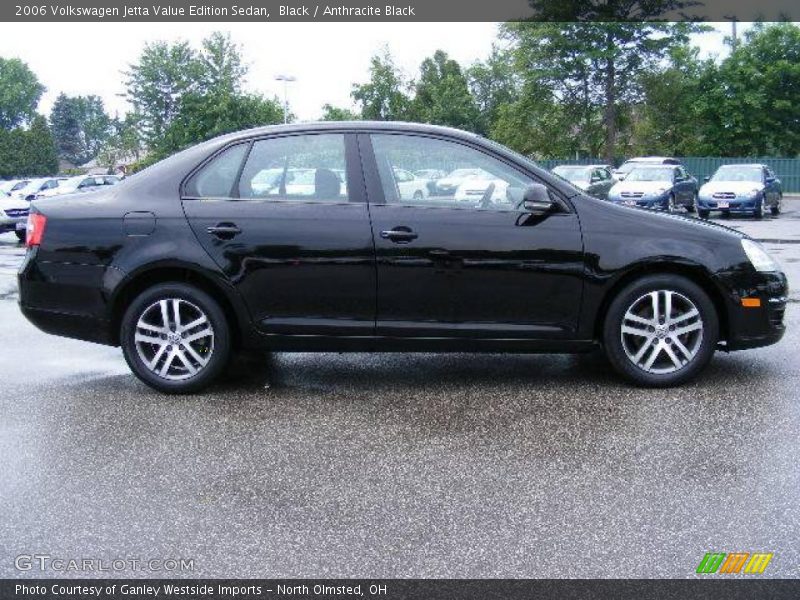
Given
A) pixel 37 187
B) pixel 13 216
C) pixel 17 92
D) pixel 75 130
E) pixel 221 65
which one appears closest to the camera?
pixel 13 216

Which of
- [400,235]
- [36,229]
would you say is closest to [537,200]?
[400,235]

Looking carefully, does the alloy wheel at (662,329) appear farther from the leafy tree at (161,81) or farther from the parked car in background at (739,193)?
the leafy tree at (161,81)

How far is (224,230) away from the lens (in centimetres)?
546

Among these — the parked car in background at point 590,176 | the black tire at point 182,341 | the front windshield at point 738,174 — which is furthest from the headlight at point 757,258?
the parked car in background at point 590,176

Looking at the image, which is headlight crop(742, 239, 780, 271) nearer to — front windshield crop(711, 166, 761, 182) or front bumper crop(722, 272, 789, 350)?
front bumper crop(722, 272, 789, 350)

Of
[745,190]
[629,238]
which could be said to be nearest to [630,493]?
[629,238]

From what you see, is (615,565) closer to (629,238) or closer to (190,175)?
(629,238)

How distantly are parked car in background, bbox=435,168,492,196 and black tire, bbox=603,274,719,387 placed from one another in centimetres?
117

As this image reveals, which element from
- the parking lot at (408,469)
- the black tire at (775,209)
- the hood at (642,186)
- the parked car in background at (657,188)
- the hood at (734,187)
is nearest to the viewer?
the parking lot at (408,469)

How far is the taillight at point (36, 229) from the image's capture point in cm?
562

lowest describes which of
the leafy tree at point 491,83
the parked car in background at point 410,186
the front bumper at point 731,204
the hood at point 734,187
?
the front bumper at point 731,204

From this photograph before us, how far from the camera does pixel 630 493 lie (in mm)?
3809

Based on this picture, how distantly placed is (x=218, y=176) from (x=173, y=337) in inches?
42.5

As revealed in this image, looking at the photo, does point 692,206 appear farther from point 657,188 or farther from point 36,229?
point 36,229
